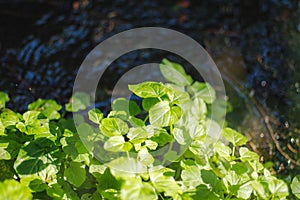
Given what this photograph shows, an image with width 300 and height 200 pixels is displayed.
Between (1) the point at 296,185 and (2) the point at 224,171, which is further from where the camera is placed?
(2) the point at 224,171

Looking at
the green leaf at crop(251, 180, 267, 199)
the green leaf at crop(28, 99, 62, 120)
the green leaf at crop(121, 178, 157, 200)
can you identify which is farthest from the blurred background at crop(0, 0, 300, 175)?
the green leaf at crop(121, 178, 157, 200)

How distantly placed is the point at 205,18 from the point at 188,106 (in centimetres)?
120

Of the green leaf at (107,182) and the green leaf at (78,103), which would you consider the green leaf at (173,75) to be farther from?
the green leaf at (107,182)

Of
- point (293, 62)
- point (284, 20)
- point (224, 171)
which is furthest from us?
point (284, 20)

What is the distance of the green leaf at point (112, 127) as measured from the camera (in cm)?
118

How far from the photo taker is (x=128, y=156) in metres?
1.18

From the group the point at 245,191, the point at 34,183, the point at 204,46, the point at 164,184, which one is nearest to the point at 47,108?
the point at 34,183

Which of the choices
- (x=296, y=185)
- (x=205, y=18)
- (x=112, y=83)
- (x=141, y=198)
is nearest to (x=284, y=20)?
(x=205, y=18)

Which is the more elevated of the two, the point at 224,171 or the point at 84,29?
the point at 84,29

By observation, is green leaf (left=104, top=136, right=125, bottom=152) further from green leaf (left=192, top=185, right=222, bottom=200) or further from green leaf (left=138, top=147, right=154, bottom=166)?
green leaf (left=192, top=185, right=222, bottom=200)

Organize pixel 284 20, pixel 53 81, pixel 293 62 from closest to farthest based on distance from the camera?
1. pixel 53 81
2. pixel 293 62
3. pixel 284 20

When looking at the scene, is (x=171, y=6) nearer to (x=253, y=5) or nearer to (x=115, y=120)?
(x=253, y=5)

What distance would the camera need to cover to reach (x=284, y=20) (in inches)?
97.9

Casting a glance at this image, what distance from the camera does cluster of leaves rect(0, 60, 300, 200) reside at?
1.18m
